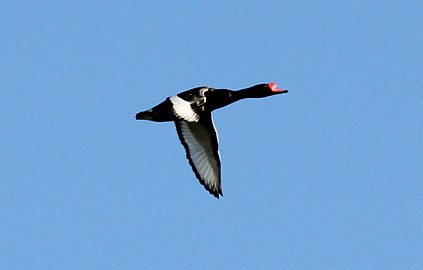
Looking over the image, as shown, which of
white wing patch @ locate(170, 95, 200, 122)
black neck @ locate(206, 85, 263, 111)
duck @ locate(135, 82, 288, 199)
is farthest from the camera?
black neck @ locate(206, 85, 263, 111)

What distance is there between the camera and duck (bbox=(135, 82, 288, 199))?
2350cm

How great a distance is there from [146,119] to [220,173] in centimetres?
205

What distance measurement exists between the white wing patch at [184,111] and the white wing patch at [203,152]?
1346 millimetres

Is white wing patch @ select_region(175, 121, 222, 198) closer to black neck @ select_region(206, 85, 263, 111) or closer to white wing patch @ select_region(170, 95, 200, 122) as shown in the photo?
black neck @ select_region(206, 85, 263, 111)

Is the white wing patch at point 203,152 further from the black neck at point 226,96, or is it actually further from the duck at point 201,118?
the black neck at point 226,96

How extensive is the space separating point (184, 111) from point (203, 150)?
2.07m

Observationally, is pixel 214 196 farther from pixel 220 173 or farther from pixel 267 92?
pixel 267 92

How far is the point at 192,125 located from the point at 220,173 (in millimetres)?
1170

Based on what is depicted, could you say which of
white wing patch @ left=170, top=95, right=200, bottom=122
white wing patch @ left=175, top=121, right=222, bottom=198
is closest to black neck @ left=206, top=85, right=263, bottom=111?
white wing patch @ left=170, top=95, right=200, bottom=122

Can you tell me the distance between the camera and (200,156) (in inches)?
987

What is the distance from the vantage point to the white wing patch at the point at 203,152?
979 inches

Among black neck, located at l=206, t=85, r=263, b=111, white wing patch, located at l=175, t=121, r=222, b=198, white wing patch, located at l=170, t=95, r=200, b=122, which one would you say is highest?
black neck, located at l=206, t=85, r=263, b=111

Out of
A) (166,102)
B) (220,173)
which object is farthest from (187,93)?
(220,173)

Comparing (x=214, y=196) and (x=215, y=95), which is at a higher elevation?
(x=215, y=95)
